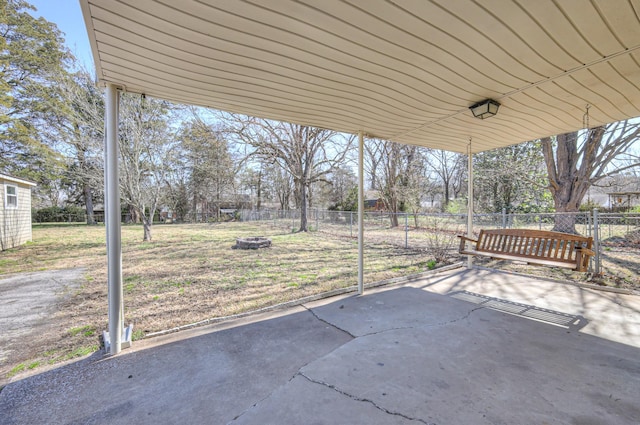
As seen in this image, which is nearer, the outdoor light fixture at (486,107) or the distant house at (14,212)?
the outdoor light fixture at (486,107)

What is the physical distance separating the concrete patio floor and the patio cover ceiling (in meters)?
2.30

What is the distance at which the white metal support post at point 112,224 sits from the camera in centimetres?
229

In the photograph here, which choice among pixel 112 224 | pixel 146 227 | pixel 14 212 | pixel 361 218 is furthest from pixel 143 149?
pixel 361 218

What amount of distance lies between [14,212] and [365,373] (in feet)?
40.9

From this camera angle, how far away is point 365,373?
6.40ft

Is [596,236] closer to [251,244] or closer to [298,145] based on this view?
[251,244]

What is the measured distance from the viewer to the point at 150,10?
1.55 m

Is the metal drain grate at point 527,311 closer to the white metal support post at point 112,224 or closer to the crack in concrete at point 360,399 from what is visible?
the crack in concrete at point 360,399

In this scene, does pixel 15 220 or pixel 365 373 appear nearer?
pixel 365 373

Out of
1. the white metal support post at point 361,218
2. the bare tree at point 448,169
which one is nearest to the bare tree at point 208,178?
the white metal support post at point 361,218

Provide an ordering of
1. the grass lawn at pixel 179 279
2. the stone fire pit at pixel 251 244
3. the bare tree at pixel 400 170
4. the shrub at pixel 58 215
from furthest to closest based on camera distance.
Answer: the shrub at pixel 58 215, the bare tree at pixel 400 170, the stone fire pit at pixel 251 244, the grass lawn at pixel 179 279

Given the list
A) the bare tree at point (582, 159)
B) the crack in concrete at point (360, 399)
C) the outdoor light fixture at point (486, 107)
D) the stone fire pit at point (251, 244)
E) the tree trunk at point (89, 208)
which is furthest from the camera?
the tree trunk at point (89, 208)

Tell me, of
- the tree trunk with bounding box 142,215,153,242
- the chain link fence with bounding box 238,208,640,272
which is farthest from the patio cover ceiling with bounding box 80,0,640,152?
the tree trunk with bounding box 142,215,153,242

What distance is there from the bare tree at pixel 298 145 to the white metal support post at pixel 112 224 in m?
9.42
